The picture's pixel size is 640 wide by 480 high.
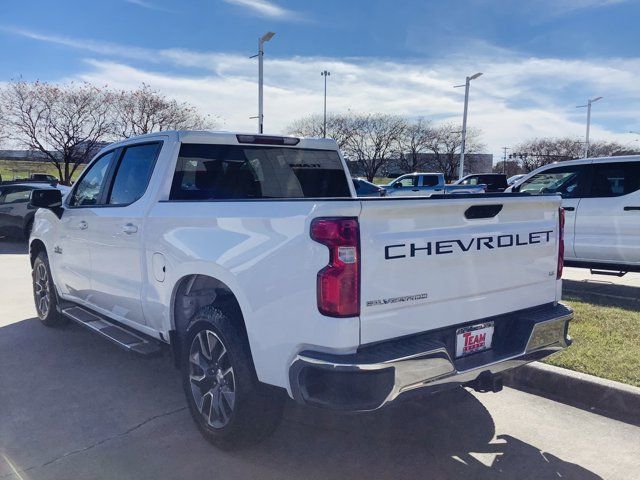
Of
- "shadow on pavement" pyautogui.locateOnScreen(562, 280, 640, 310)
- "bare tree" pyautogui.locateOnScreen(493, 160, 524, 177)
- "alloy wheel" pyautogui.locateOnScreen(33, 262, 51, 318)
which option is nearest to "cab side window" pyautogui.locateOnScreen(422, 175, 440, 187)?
"shadow on pavement" pyautogui.locateOnScreen(562, 280, 640, 310)

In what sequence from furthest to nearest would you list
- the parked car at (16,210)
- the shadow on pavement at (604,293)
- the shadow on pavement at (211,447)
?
the parked car at (16,210), the shadow on pavement at (604,293), the shadow on pavement at (211,447)

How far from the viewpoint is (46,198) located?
211 inches

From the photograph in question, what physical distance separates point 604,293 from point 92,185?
6600 mm

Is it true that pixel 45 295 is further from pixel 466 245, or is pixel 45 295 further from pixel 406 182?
pixel 406 182

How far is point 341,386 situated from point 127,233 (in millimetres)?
2374

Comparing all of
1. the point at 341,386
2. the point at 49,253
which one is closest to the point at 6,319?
the point at 49,253

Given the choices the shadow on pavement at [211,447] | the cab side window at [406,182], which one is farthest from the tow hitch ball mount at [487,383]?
the cab side window at [406,182]

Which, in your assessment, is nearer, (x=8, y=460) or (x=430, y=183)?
(x=8, y=460)

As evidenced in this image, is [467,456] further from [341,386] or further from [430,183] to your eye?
[430,183]

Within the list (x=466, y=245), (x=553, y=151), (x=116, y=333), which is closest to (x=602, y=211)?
(x=466, y=245)

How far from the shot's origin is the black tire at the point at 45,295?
596cm

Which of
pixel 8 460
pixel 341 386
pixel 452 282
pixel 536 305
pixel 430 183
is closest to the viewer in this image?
pixel 341 386

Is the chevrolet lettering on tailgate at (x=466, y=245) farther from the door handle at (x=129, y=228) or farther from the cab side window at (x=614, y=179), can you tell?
the cab side window at (x=614, y=179)

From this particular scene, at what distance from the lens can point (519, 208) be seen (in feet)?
10.9
